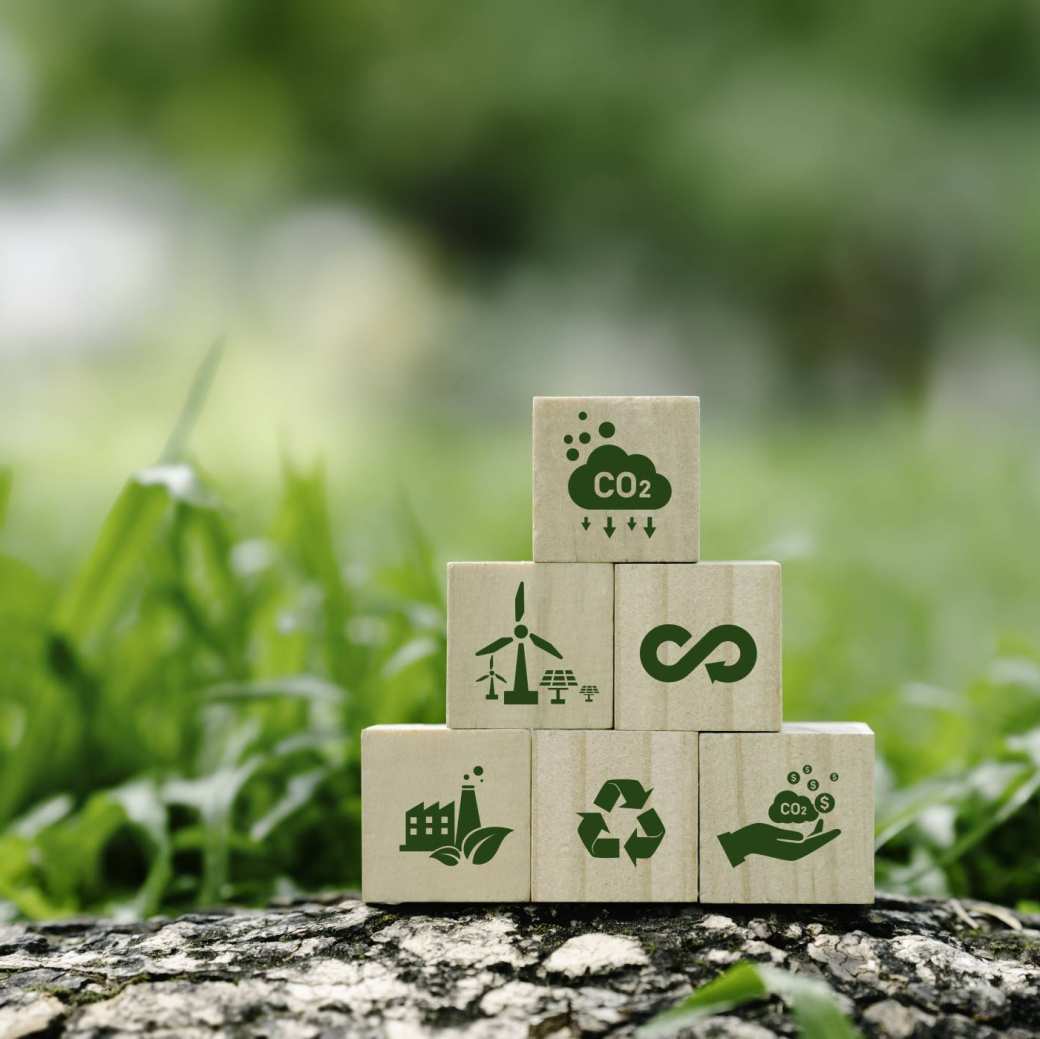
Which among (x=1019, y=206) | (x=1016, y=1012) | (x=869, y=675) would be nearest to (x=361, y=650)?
(x=1016, y=1012)

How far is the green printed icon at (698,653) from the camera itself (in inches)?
40.1

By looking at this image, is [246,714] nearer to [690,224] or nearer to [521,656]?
[521,656]

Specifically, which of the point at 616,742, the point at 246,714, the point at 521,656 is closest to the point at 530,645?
the point at 521,656

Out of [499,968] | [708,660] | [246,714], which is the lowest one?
[499,968]

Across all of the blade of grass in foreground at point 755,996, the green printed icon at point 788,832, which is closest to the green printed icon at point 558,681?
the green printed icon at point 788,832

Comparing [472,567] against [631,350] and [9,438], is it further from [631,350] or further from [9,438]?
[631,350]

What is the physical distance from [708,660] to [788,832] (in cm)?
18

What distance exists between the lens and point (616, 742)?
1018 mm

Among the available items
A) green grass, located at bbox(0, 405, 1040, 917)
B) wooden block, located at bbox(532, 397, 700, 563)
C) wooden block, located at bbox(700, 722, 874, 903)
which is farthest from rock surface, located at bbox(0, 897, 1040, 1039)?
wooden block, located at bbox(532, 397, 700, 563)

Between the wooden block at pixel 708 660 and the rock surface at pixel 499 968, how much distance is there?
0.60 ft

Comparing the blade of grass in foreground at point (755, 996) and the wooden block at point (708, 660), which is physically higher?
the wooden block at point (708, 660)

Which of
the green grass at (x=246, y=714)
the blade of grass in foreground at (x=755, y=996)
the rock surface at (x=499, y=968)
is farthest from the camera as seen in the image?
the green grass at (x=246, y=714)

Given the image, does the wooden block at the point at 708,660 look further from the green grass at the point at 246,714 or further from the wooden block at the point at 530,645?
the green grass at the point at 246,714

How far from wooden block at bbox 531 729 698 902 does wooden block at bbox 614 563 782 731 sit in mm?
29
